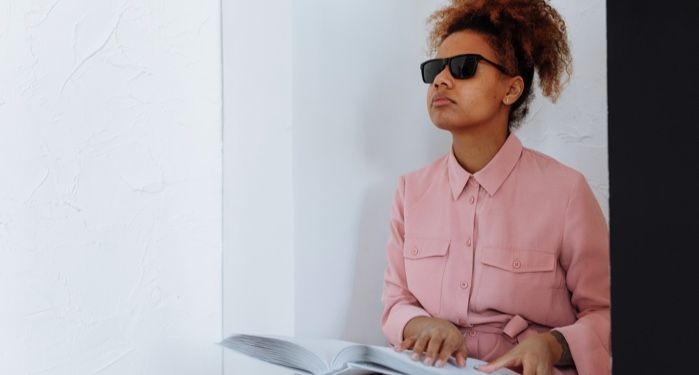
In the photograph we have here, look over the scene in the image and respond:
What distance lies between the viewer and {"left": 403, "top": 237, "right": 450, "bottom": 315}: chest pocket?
1.05m

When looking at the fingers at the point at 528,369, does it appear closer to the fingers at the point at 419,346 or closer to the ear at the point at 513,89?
the fingers at the point at 419,346

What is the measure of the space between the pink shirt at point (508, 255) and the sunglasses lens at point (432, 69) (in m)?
0.12

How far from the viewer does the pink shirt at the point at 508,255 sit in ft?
3.22

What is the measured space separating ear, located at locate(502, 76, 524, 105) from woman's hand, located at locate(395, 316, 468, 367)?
327 mm

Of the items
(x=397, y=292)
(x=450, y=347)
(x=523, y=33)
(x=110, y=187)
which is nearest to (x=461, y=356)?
(x=450, y=347)

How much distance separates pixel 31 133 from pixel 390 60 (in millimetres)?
626

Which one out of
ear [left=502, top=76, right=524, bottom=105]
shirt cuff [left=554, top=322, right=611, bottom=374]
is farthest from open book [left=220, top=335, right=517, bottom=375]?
ear [left=502, top=76, right=524, bottom=105]

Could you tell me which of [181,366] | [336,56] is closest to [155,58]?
A: [336,56]

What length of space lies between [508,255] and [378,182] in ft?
1.21

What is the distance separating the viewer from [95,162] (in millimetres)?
1207

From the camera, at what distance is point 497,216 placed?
3.34 ft

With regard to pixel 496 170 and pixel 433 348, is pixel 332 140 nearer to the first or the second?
pixel 496 170

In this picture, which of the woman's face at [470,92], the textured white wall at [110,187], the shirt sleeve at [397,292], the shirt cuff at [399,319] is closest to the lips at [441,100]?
the woman's face at [470,92]

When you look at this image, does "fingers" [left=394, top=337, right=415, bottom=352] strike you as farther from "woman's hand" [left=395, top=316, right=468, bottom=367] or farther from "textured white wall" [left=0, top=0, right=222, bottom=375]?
"textured white wall" [left=0, top=0, right=222, bottom=375]
